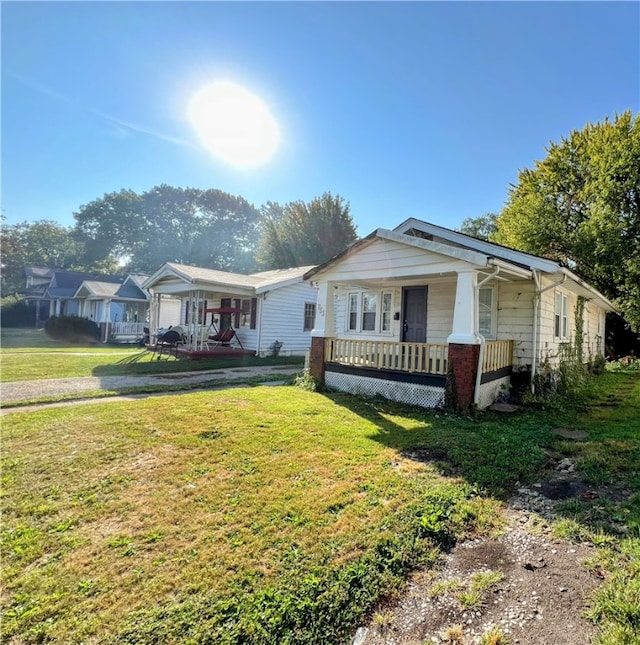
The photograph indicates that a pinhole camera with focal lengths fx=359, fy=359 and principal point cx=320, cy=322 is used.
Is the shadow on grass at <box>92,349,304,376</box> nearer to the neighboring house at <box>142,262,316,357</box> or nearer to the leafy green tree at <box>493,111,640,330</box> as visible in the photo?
the neighboring house at <box>142,262,316,357</box>

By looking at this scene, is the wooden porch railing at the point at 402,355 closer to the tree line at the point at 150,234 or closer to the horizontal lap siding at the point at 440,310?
the horizontal lap siding at the point at 440,310

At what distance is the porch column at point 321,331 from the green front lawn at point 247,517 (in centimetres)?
350

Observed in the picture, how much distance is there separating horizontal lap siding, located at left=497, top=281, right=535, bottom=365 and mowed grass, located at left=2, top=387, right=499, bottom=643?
218 inches

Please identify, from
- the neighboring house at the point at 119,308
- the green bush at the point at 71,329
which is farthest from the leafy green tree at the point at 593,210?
the green bush at the point at 71,329

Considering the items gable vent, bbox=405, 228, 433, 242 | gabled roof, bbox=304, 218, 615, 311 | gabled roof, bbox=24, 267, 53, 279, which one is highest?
gabled roof, bbox=24, 267, 53, 279

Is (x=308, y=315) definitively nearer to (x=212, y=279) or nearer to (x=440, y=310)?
(x=212, y=279)

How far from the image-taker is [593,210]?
18.0 metres

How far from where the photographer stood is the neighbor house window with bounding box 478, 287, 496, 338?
30.6 ft

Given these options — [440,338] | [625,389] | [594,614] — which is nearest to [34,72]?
[440,338]

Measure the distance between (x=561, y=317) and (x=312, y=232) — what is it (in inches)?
1058

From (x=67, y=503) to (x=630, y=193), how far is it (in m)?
23.8

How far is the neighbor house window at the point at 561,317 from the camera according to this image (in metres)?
10.4

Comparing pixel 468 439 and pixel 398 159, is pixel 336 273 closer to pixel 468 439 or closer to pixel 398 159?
pixel 468 439

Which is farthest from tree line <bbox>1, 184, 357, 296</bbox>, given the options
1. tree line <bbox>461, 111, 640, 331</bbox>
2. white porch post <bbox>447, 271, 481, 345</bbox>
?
white porch post <bbox>447, 271, 481, 345</bbox>
